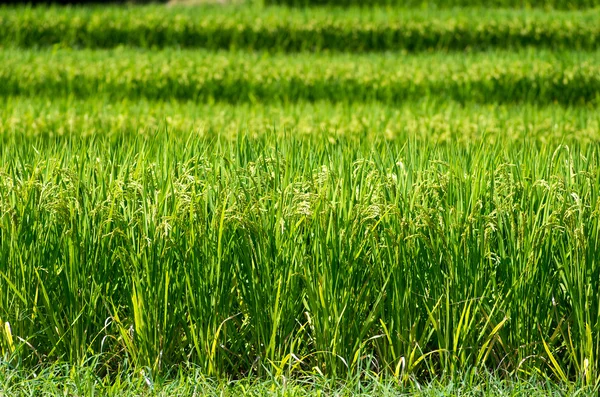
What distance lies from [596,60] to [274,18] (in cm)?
401

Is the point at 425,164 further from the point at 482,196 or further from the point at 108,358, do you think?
the point at 108,358

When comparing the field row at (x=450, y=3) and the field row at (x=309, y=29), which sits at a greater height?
the field row at (x=450, y=3)

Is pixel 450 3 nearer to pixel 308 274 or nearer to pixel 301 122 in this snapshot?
pixel 301 122

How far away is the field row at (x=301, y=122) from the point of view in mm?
5391

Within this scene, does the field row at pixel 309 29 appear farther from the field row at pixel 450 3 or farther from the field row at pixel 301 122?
the field row at pixel 301 122

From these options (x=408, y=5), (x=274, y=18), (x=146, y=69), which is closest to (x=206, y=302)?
(x=146, y=69)

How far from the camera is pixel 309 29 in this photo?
375 inches

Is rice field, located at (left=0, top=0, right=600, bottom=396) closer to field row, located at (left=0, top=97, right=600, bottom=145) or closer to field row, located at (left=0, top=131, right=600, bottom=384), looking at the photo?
field row, located at (left=0, top=131, right=600, bottom=384)

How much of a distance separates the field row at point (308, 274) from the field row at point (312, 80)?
4.48m

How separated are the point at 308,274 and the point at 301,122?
303 centimetres

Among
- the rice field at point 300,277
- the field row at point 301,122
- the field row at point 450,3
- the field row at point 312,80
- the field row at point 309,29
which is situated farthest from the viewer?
the field row at point 450,3

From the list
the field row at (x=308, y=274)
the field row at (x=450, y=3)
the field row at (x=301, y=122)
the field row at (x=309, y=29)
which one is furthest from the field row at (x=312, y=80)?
the field row at (x=308, y=274)

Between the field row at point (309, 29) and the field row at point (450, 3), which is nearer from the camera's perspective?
the field row at point (309, 29)

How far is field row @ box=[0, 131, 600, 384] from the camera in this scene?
268 centimetres
